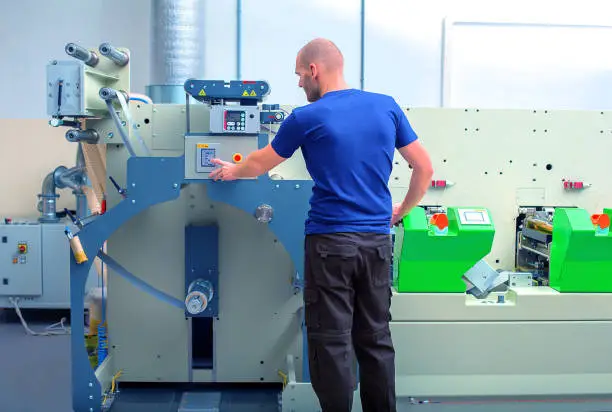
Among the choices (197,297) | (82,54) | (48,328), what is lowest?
(48,328)

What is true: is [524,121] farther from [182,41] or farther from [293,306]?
[182,41]

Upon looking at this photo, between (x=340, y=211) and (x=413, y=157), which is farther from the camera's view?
(x=413, y=157)

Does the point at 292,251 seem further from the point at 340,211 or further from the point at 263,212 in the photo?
the point at 340,211

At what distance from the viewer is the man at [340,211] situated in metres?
1.85

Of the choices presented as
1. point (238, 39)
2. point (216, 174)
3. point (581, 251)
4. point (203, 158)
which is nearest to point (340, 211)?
point (216, 174)

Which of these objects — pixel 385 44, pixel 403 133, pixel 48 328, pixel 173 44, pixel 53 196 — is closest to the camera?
pixel 403 133

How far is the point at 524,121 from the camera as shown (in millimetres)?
2754

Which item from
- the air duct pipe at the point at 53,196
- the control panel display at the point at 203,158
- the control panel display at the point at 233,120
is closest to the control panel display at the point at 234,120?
the control panel display at the point at 233,120

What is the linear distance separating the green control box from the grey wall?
2.47 m

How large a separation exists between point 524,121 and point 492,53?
2244 millimetres

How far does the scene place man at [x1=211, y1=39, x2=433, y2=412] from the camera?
1.85 metres

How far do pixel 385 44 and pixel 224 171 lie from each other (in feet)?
9.57

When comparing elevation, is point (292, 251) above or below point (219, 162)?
below

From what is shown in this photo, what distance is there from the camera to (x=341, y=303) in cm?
189
